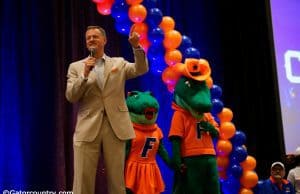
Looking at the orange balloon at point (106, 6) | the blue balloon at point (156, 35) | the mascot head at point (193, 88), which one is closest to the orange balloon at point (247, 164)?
the mascot head at point (193, 88)

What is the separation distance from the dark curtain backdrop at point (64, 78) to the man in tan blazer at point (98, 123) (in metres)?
2.04

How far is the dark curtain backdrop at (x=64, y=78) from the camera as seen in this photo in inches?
185

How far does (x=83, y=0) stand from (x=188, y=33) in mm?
1314

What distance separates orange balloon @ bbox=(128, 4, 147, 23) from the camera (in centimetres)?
406

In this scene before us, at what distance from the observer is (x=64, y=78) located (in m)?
4.96

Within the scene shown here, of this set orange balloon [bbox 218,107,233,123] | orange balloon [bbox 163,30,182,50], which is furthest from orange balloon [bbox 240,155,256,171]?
orange balloon [bbox 163,30,182,50]

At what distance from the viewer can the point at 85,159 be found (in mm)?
2729

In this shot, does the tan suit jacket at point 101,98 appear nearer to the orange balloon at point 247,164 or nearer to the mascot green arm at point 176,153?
the mascot green arm at point 176,153

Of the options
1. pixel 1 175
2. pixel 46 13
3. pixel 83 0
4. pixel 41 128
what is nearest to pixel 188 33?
pixel 83 0

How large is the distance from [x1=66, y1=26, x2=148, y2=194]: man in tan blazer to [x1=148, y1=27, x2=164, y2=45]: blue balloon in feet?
4.40

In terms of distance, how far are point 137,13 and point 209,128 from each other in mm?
1131

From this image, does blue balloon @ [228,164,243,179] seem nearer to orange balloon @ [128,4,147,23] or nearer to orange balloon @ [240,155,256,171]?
orange balloon @ [240,155,256,171]

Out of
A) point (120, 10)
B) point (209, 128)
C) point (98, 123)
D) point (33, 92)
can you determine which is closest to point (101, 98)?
point (98, 123)

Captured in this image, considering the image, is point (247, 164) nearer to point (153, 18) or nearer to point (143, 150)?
point (143, 150)
